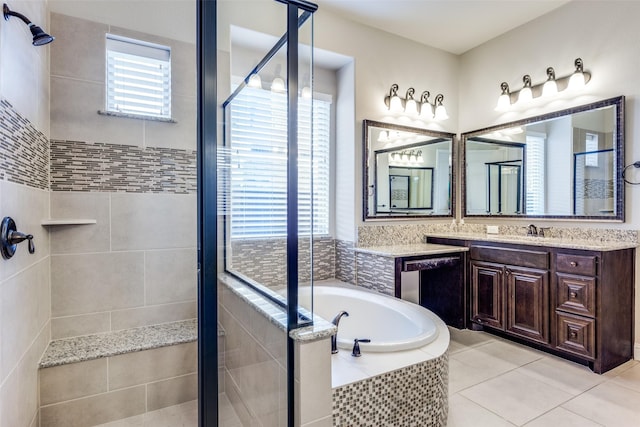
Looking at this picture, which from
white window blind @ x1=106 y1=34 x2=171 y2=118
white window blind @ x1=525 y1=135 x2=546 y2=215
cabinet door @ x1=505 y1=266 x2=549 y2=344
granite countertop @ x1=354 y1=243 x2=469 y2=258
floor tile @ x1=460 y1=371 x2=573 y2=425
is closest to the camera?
floor tile @ x1=460 y1=371 x2=573 y2=425


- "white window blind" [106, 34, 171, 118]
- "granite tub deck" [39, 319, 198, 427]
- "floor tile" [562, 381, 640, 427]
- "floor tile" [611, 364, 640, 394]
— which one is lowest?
"floor tile" [562, 381, 640, 427]

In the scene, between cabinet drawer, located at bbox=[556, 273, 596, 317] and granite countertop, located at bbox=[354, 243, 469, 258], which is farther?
granite countertop, located at bbox=[354, 243, 469, 258]

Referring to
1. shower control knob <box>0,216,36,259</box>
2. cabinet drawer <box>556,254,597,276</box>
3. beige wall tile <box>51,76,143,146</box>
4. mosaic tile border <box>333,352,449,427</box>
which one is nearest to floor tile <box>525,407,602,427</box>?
mosaic tile border <box>333,352,449,427</box>

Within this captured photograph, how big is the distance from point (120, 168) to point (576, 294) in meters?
3.27

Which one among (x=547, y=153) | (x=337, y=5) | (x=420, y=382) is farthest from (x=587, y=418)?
(x=337, y=5)

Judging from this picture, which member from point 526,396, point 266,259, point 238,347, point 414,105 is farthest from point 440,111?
point 238,347

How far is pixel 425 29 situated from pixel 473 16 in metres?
0.43

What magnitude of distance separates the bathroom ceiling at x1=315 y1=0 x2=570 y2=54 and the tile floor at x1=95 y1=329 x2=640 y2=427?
2.95m

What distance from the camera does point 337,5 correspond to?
2.92m

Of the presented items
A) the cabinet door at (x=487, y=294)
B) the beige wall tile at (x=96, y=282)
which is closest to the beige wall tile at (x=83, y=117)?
the beige wall tile at (x=96, y=282)

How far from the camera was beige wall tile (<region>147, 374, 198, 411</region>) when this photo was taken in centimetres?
200

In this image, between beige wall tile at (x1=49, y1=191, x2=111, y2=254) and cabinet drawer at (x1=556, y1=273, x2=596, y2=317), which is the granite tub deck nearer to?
beige wall tile at (x1=49, y1=191, x2=111, y2=254)

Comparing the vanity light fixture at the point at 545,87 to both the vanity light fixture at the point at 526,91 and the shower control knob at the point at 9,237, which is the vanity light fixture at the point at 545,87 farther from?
the shower control knob at the point at 9,237

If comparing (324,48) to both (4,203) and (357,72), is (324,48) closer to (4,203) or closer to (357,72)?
(357,72)
